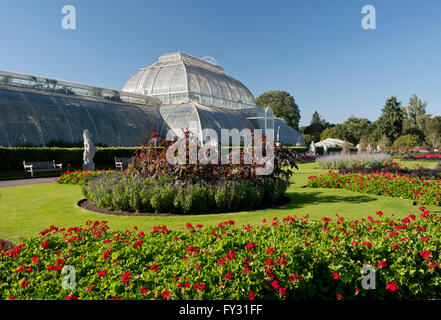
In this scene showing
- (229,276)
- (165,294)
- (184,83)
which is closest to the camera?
(165,294)

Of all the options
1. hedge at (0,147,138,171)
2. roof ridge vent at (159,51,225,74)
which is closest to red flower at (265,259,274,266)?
hedge at (0,147,138,171)

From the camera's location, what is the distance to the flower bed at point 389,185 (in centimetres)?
862

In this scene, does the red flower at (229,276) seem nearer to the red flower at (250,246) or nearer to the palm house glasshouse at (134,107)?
the red flower at (250,246)

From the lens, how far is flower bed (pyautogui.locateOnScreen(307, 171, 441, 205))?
862 cm

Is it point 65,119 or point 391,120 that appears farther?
point 391,120

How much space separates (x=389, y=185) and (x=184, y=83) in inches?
1240

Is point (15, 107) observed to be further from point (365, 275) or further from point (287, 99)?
point (287, 99)

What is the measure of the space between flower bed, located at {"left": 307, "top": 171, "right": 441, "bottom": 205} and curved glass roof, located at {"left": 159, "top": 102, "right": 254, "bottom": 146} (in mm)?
19371

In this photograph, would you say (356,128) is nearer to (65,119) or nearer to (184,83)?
(184,83)

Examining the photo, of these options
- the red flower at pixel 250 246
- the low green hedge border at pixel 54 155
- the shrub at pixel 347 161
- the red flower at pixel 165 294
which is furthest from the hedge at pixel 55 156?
the red flower at pixel 165 294

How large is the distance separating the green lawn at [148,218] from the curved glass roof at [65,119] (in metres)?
14.1

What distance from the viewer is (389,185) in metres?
9.88

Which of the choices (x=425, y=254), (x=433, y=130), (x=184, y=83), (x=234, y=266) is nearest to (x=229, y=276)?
(x=234, y=266)

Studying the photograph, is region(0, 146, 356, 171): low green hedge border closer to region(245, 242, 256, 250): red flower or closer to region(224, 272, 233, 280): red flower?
region(245, 242, 256, 250): red flower
